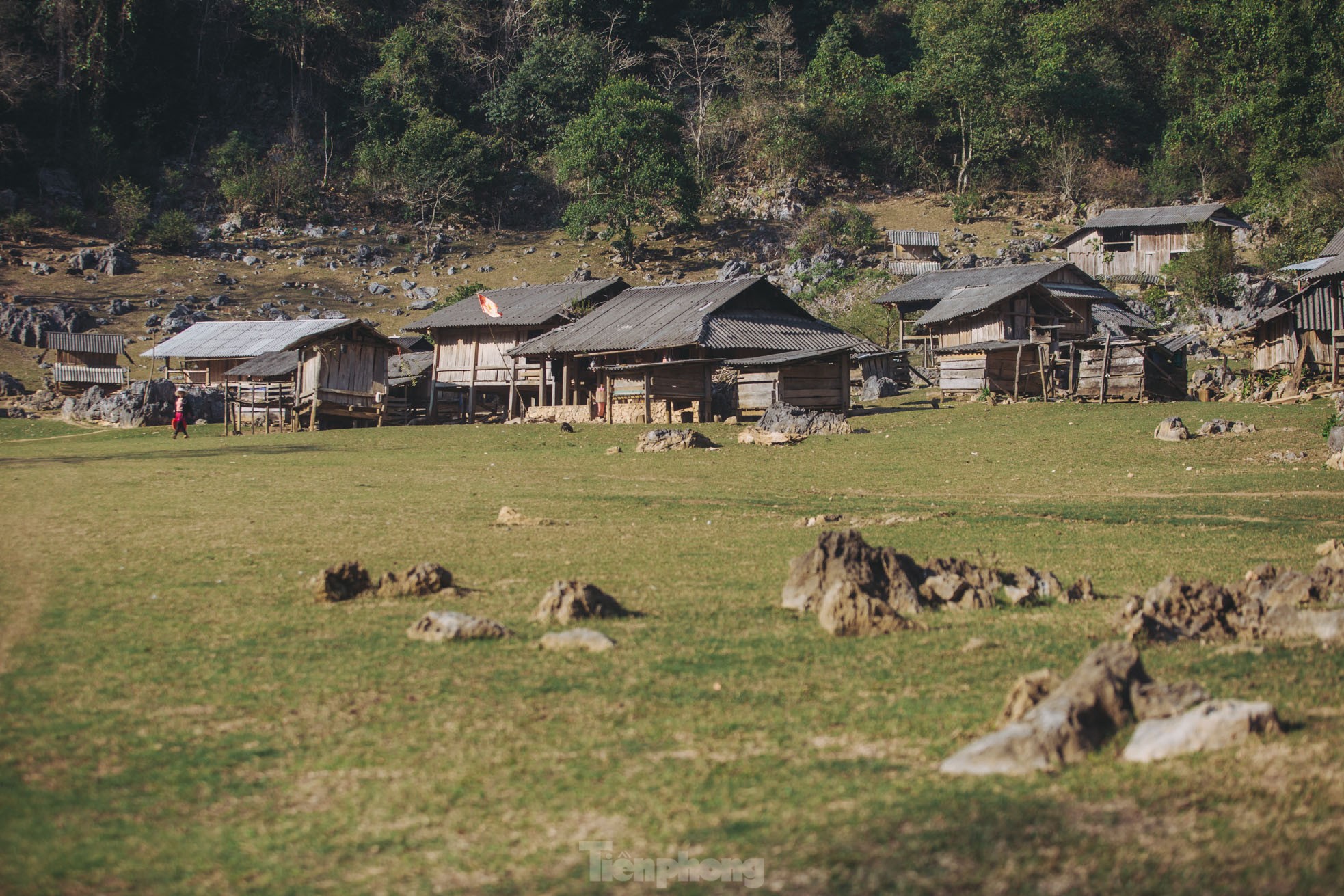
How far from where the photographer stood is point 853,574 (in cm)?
1175

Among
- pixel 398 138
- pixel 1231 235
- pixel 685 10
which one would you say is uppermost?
pixel 685 10

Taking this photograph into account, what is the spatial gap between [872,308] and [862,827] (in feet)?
199

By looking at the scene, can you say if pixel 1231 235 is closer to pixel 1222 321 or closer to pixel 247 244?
pixel 1222 321

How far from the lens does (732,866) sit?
598 centimetres

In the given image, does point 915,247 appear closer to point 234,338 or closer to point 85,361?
point 234,338

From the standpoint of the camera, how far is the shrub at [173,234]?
3036 inches

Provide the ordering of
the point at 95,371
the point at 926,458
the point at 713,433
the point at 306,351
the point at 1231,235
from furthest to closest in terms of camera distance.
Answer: the point at 1231,235 → the point at 95,371 → the point at 306,351 → the point at 713,433 → the point at 926,458

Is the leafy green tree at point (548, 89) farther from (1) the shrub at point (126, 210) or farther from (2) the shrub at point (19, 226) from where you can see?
(2) the shrub at point (19, 226)

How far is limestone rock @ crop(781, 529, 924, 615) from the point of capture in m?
11.7

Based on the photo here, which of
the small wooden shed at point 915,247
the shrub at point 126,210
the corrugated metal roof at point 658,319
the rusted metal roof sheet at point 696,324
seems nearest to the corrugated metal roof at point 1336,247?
the rusted metal roof sheet at point 696,324

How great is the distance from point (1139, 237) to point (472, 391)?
46.4 meters

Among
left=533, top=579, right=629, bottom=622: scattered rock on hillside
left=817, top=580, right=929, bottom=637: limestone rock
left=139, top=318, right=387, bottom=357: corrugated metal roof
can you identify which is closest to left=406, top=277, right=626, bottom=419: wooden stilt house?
left=139, top=318, right=387, bottom=357: corrugated metal roof

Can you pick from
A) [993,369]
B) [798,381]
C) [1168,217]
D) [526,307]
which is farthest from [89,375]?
[1168,217]

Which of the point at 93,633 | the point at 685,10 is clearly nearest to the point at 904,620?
the point at 93,633
